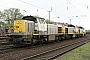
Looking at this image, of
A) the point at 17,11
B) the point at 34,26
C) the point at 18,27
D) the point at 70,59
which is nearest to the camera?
the point at 70,59

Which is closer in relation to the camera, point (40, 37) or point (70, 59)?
point (70, 59)

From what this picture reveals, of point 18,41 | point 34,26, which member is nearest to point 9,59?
point 18,41

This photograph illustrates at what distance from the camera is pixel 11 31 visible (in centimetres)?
1980

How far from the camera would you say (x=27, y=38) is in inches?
762

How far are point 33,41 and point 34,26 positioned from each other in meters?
1.96

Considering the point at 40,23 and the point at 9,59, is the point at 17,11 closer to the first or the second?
the point at 40,23

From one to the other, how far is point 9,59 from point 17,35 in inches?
294

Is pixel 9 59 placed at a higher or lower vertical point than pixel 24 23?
lower

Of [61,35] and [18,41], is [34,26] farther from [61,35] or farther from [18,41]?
[61,35]

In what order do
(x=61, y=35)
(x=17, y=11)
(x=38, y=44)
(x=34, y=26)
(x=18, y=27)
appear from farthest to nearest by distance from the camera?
1. (x=17, y=11)
2. (x=61, y=35)
3. (x=38, y=44)
4. (x=34, y=26)
5. (x=18, y=27)

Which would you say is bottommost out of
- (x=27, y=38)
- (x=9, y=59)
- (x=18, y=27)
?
(x=9, y=59)

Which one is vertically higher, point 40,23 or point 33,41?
point 40,23

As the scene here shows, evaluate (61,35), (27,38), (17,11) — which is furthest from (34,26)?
(17,11)

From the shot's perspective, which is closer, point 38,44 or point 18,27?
point 18,27
